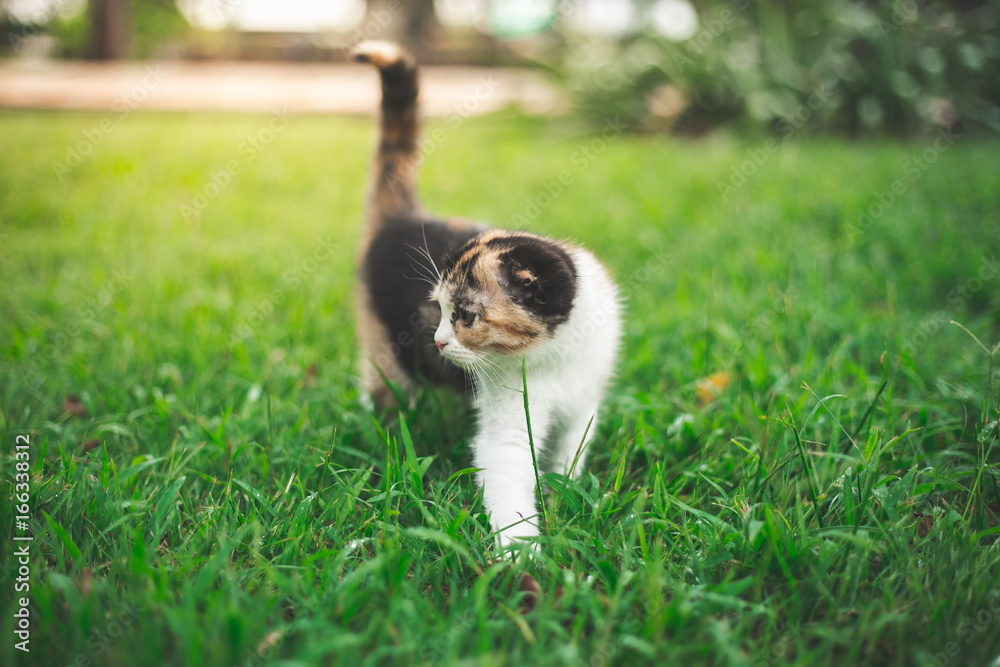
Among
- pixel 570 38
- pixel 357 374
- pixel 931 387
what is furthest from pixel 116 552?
pixel 570 38

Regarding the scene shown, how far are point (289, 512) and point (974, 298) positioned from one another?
3180 millimetres

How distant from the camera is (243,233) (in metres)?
4.09

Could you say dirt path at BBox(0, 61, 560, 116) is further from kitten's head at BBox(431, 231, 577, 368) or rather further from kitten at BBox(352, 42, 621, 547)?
kitten's head at BBox(431, 231, 577, 368)

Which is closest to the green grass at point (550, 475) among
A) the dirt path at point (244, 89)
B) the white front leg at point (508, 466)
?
the white front leg at point (508, 466)

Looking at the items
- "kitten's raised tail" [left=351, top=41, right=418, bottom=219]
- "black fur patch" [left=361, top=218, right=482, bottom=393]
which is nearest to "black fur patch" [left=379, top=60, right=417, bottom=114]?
"kitten's raised tail" [left=351, top=41, right=418, bottom=219]

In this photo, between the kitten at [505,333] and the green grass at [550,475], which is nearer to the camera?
the green grass at [550,475]

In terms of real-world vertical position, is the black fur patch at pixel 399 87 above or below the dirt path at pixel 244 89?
below

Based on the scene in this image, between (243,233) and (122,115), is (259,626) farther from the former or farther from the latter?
(122,115)

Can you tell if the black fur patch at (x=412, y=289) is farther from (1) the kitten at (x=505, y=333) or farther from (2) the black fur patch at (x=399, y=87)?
(2) the black fur patch at (x=399, y=87)

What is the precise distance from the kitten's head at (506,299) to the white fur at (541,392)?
2 cm

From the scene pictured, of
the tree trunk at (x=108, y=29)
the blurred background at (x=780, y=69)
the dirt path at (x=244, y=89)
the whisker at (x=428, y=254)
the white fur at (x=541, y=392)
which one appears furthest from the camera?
the tree trunk at (x=108, y=29)

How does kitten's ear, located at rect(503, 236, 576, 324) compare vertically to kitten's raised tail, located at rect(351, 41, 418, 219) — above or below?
below

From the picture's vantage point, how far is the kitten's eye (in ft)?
5.68

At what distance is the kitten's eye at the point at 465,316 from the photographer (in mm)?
1730
